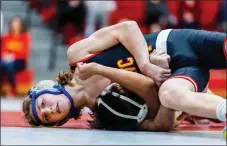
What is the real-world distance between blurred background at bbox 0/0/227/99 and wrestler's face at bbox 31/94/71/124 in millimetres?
6515

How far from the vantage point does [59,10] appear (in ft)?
36.5

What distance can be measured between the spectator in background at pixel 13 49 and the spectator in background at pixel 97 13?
1328mm

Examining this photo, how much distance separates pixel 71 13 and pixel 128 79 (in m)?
7.55

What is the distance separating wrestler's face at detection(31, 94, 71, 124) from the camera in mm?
3686

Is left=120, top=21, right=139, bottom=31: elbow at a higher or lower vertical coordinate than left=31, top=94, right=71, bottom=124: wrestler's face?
higher

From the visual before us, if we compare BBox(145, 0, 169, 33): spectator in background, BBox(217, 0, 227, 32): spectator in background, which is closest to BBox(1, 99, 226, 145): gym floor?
BBox(145, 0, 169, 33): spectator in background

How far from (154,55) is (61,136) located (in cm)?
91

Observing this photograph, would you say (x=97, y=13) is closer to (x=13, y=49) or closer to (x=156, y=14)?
(x=156, y=14)

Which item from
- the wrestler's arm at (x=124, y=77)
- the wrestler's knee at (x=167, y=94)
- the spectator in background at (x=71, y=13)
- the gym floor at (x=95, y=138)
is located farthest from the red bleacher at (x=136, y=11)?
the gym floor at (x=95, y=138)

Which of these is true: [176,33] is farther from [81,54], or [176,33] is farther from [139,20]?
[139,20]

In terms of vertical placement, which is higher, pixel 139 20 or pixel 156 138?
pixel 156 138

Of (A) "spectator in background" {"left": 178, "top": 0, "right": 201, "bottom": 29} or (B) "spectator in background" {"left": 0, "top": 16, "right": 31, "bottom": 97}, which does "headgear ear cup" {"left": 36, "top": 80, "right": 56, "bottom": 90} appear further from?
(A) "spectator in background" {"left": 178, "top": 0, "right": 201, "bottom": 29}

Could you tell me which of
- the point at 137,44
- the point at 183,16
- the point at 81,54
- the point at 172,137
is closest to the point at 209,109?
the point at 172,137

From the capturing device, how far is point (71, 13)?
11.1m
